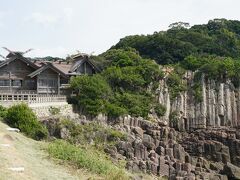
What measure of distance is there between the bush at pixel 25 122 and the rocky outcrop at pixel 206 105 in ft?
72.0

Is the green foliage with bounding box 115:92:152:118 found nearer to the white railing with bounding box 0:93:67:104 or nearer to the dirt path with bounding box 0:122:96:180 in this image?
the white railing with bounding box 0:93:67:104

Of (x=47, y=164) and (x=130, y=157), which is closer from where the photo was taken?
(x=47, y=164)

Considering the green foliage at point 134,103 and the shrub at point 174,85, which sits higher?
the shrub at point 174,85

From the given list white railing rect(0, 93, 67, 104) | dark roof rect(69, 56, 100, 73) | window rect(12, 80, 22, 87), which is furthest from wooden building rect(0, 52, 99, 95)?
white railing rect(0, 93, 67, 104)

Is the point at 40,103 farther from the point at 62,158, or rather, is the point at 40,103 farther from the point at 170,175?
the point at 62,158

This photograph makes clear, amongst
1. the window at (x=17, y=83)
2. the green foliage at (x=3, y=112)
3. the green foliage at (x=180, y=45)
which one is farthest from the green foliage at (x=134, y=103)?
the green foliage at (x=180, y=45)

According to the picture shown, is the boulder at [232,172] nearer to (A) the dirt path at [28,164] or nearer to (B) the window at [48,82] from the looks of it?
(A) the dirt path at [28,164]

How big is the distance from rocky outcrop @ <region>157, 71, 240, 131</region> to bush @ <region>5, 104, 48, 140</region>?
864 inches

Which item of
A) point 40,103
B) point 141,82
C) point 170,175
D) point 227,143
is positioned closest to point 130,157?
point 170,175

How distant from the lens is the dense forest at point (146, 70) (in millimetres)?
48259

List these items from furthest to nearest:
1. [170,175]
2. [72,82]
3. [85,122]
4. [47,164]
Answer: [72,82] → [85,122] → [170,175] → [47,164]

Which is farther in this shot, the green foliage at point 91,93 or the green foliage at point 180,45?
the green foliage at point 180,45

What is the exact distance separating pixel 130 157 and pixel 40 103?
1071cm

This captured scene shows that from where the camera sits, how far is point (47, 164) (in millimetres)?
24859
